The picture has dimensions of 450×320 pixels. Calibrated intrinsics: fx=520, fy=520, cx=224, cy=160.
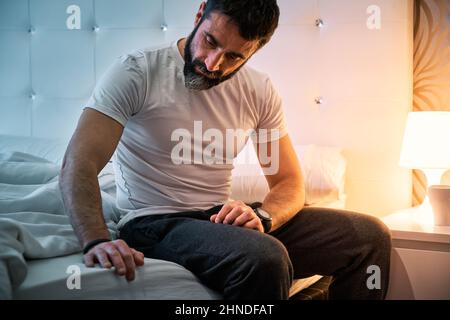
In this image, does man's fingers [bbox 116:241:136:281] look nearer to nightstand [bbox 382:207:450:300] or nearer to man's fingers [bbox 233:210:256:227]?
man's fingers [bbox 233:210:256:227]

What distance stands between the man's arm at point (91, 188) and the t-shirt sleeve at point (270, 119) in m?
0.48

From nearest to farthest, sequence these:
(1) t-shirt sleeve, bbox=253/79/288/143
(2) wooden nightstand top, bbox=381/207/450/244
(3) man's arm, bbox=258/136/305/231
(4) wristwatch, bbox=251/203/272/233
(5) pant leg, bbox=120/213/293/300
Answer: (5) pant leg, bbox=120/213/293/300 < (4) wristwatch, bbox=251/203/272/233 < (3) man's arm, bbox=258/136/305/231 < (1) t-shirt sleeve, bbox=253/79/288/143 < (2) wooden nightstand top, bbox=381/207/450/244

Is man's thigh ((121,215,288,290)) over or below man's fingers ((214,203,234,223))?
below

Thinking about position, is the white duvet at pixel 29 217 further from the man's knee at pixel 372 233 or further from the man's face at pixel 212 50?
the man's knee at pixel 372 233

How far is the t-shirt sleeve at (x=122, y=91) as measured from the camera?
3.78 feet

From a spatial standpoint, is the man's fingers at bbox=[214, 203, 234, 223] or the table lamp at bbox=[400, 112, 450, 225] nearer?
the man's fingers at bbox=[214, 203, 234, 223]

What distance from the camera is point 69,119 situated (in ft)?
8.23

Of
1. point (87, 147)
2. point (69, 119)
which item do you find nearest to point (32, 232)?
point (87, 147)

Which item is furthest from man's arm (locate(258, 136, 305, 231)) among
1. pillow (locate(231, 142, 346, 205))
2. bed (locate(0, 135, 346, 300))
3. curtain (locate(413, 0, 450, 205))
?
curtain (locate(413, 0, 450, 205))

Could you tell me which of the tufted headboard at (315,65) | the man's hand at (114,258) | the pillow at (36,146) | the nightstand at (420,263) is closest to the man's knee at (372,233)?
the nightstand at (420,263)

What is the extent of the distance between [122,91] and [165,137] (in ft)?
0.50

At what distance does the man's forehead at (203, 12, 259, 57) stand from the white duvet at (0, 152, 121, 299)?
52cm

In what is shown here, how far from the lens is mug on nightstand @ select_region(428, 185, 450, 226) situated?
1.71 m

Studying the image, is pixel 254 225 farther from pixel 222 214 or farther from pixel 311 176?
pixel 311 176
